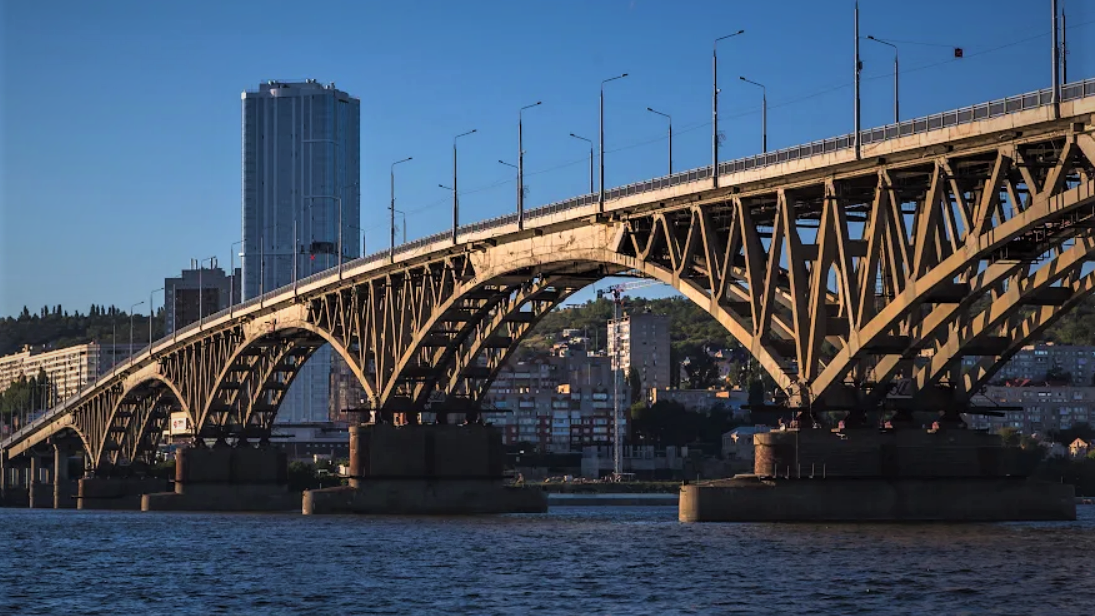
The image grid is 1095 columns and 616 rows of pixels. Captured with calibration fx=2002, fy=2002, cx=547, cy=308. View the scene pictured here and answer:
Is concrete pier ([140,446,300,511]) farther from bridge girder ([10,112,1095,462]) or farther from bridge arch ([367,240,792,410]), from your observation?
bridge girder ([10,112,1095,462])

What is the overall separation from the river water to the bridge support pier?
26.1 metres

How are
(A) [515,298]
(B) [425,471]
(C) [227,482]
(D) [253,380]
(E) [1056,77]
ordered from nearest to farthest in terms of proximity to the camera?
(E) [1056,77] < (A) [515,298] < (B) [425,471] < (C) [227,482] < (D) [253,380]

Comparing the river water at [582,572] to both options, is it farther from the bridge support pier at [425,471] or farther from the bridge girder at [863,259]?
the bridge support pier at [425,471]

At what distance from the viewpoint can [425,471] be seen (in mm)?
120500

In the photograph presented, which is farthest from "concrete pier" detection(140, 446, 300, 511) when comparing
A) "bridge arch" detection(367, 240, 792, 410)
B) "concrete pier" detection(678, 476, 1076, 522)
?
"concrete pier" detection(678, 476, 1076, 522)

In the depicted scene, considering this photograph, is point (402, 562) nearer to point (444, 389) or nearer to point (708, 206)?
point (708, 206)

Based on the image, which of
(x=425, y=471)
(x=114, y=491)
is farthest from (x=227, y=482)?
(x=425, y=471)

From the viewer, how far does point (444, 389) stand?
12175cm

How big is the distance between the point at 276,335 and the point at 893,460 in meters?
74.3

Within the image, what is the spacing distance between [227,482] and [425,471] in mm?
40648

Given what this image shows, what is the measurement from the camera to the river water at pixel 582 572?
168 feet

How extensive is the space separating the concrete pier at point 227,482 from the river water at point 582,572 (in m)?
63.1

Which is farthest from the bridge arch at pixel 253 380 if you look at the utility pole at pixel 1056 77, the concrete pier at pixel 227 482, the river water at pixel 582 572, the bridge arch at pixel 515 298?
the utility pole at pixel 1056 77

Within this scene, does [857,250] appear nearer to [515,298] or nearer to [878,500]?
[878,500]
